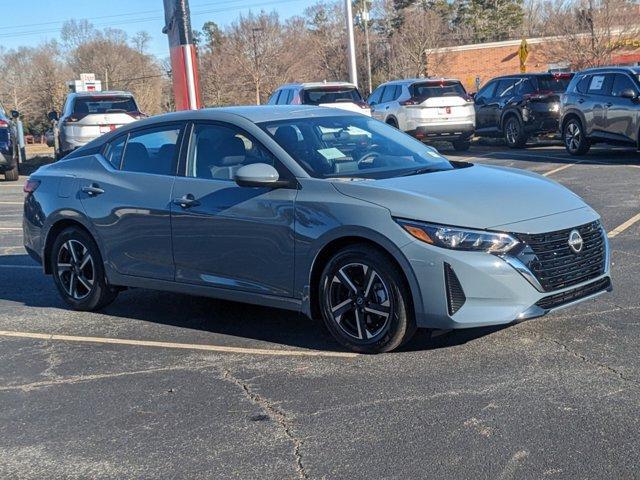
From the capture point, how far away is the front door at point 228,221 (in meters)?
5.55

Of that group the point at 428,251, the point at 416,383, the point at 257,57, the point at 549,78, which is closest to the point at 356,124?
the point at 428,251

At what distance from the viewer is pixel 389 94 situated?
21.4 m

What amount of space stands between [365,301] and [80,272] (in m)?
2.86

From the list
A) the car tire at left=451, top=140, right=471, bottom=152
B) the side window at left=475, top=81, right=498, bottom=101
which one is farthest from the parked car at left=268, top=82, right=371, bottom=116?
the side window at left=475, top=81, right=498, bottom=101

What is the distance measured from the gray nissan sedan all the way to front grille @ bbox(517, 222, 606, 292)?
0.03 ft

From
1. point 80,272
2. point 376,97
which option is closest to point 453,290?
point 80,272

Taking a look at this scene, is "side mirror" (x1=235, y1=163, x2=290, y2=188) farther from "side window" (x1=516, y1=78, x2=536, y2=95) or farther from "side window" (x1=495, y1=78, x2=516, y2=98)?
"side window" (x1=495, y1=78, x2=516, y2=98)

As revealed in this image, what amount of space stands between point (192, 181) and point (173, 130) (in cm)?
55

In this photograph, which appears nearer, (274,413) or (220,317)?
(274,413)

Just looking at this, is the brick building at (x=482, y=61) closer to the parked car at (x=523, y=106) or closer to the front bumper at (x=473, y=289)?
the parked car at (x=523, y=106)

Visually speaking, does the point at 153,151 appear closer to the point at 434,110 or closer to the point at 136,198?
the point at 136,198

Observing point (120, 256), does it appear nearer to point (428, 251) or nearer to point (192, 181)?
point (192, 181)

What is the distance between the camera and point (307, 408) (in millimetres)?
4504

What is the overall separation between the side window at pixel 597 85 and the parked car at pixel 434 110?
390 cm
